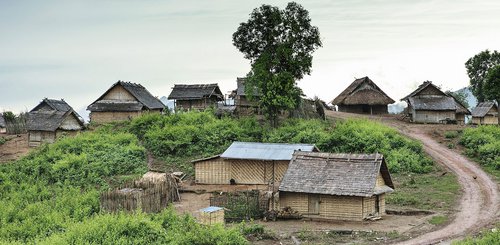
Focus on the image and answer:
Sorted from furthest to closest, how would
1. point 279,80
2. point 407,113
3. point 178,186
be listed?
point 407,113
point 279,80
point 178,186

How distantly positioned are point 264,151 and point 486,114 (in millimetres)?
32211

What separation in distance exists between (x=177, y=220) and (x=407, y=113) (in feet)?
125

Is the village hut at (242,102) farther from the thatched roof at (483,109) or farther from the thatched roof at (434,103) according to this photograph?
the thatched roof at (483,109)

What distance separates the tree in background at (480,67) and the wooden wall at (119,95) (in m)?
38.7

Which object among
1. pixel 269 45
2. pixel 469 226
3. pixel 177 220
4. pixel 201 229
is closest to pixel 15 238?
pixel 177 220

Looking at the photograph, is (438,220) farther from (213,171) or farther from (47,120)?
(47,120)

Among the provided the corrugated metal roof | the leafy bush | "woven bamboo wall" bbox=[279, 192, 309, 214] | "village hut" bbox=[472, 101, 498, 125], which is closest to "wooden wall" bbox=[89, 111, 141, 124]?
the corrugated metal roof

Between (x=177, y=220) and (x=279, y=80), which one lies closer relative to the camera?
(x=177, y=220)

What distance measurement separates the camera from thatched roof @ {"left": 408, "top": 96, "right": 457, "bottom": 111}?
176 ft

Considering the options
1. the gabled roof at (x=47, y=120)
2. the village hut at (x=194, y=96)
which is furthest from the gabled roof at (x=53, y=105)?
the village hut at (x=194, y=96)

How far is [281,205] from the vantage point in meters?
29.3

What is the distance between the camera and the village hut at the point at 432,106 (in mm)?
53781

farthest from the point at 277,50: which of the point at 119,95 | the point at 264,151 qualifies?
the point at 119,95

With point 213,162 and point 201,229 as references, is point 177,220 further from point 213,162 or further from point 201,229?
point 213,162
